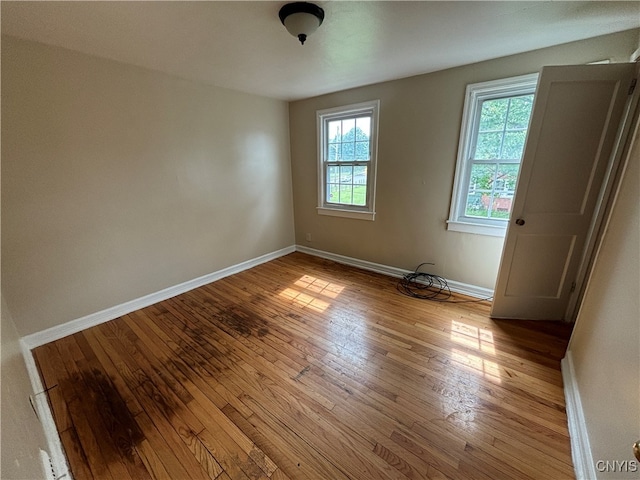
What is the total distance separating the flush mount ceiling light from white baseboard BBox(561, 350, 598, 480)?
9.00 feet

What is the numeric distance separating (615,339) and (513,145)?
187 centimetres

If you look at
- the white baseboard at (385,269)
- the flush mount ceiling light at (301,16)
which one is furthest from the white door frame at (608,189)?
the flush mount ceiling light at (301,16)

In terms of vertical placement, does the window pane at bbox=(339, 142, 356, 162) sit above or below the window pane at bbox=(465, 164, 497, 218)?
above

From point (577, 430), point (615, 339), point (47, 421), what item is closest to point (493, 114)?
point (615, 339)

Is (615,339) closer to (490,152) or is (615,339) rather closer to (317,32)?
(490,152)

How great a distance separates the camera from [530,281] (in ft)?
7.48

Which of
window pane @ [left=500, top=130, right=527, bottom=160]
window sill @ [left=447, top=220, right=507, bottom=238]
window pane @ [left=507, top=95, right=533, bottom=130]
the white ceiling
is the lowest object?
window sill @ [left=447, top=220, right=507, bottom=238]


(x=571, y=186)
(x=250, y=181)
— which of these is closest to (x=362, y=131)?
(x=250, y=181)

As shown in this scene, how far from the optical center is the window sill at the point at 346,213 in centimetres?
345

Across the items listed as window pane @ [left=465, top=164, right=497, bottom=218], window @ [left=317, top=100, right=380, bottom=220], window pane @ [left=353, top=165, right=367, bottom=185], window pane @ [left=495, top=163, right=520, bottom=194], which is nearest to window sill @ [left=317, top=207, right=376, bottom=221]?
window @ [left=317, top=100, right=380, bottom=220]

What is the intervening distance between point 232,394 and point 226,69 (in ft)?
9.34

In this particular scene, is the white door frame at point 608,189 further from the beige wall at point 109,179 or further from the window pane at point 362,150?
the beige wall at point 109,179

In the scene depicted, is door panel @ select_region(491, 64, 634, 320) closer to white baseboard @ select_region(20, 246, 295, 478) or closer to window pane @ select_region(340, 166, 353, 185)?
window pane @ select_region(340, 166, 353, 185)

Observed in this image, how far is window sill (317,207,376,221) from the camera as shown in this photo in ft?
11.3
